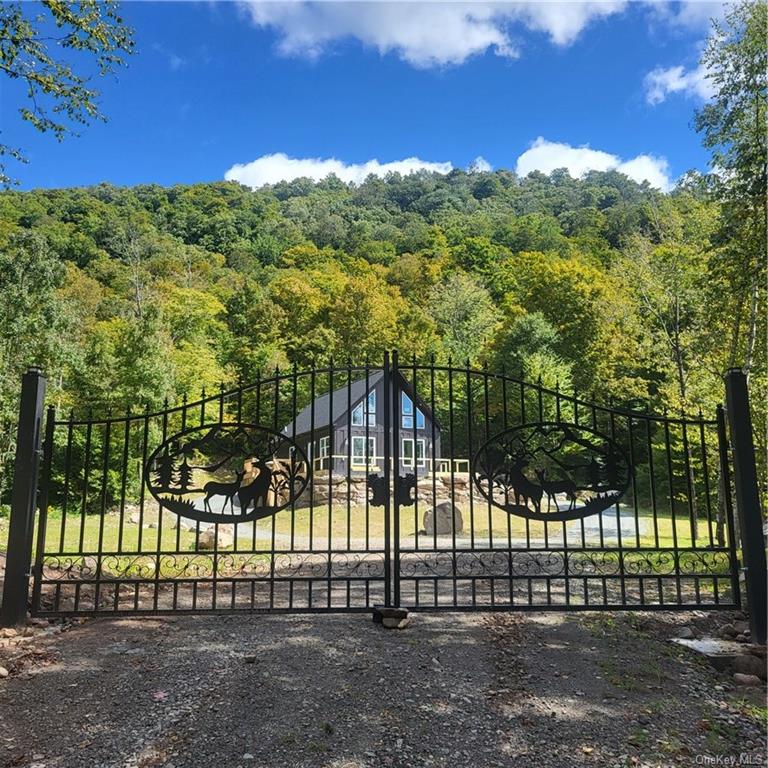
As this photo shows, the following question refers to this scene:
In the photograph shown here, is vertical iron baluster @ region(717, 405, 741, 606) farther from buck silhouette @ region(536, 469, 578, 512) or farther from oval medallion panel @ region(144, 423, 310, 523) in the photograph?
oval medallion panel @ region(144, 423, 310, 523)

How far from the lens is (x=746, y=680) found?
3480mm

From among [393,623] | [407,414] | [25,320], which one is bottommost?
[393,623]

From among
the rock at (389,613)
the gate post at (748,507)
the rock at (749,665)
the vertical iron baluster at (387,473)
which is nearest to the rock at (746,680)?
the rock at (749,665)

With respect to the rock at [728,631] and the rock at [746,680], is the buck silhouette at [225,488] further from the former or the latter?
the rock at [728,631]

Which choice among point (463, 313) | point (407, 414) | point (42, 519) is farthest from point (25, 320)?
point (463, 313)

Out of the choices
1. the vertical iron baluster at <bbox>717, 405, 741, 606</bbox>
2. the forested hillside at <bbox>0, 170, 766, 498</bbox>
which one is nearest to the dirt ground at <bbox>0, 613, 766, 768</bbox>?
the vertical iron baluster at <bbox>717, 405, 741, 606</bbox>

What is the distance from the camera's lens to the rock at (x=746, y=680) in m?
3.45

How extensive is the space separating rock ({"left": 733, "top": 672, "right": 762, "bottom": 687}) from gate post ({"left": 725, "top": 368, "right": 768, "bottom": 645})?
698 mm

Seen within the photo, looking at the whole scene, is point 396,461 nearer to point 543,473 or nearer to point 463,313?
point 543,473

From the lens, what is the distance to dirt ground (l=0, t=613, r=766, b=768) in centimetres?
262

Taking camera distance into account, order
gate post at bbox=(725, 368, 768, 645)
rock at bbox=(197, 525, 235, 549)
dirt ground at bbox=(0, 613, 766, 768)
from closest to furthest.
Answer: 1. dirt ground at bbox=(0, 613, 766, 768)
2. gate post at bbox=(725, 368, 768, 645)
3. rock at bbox=(197, 525, 235, 549)

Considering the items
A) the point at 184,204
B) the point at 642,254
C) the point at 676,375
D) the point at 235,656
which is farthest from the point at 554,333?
the point at 184,204

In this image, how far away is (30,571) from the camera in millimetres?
4312

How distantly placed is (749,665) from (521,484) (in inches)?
75.1
